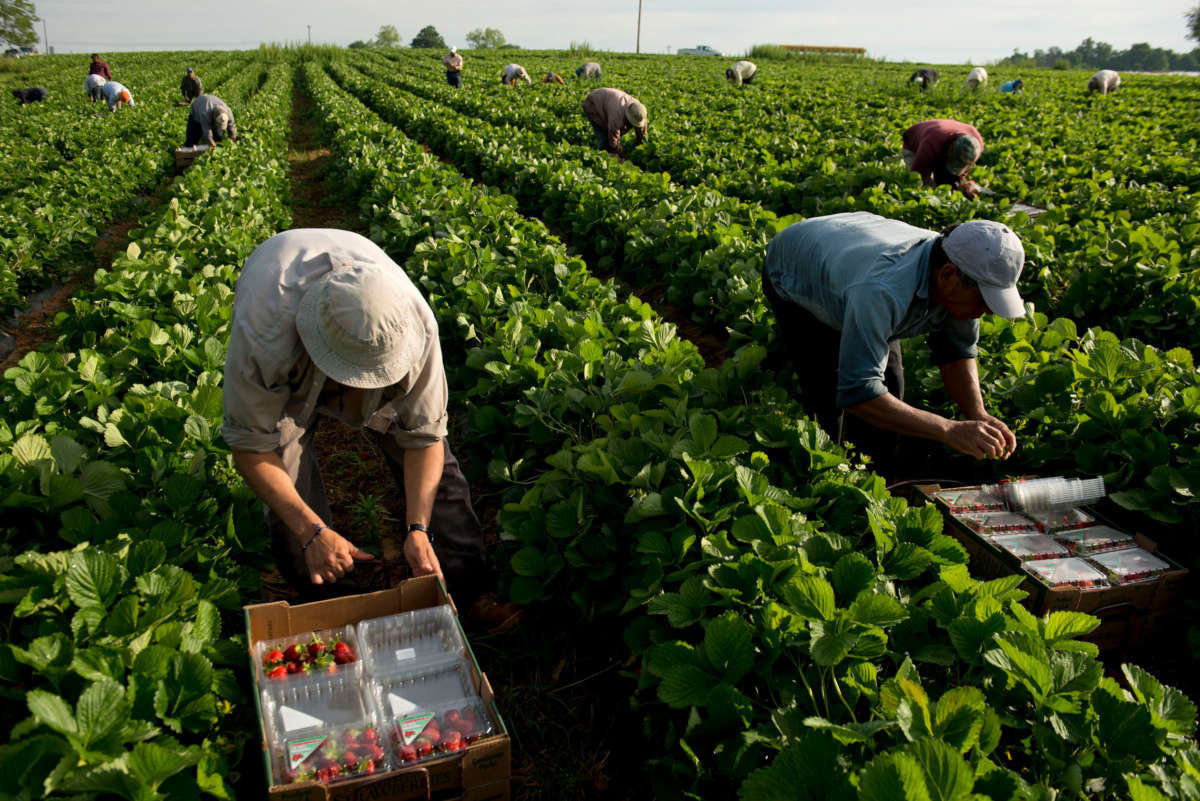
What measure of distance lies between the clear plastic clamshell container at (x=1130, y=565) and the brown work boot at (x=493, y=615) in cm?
217

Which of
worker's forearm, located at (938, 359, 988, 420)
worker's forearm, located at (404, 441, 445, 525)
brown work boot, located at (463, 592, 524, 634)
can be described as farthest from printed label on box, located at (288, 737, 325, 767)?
worker's forearm, located at (938, 359, 988, 420)

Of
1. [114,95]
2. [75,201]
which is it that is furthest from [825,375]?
[114,95]

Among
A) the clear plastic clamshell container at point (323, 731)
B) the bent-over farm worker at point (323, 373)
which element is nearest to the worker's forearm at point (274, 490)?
the bent-over farm worker at point (323, 373)

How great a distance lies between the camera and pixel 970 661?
1.82 meters

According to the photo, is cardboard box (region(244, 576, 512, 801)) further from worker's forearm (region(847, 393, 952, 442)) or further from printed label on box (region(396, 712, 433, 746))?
worker's forearm (region(847, 393, 952, 442))

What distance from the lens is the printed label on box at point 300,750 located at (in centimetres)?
182

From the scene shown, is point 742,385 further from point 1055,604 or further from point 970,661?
point 970,661

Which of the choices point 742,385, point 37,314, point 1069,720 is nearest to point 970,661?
point 1069,720

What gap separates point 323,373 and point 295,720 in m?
0.95

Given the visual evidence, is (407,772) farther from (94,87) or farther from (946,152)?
(94,87)

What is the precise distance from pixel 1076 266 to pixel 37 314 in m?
8.99

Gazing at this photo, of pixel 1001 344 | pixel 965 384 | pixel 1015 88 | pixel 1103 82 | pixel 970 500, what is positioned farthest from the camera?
pixel 1103 82

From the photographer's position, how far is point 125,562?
7.11 feet

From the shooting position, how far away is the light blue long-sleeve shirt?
280cm
